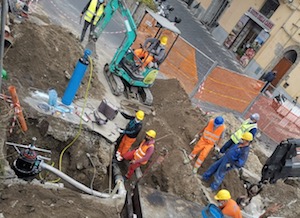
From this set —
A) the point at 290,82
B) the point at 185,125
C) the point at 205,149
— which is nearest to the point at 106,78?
the point at 185,125

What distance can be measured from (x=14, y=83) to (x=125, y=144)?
10.5ft

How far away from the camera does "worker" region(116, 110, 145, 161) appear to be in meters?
8.92

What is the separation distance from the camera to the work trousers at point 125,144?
919 centimetres

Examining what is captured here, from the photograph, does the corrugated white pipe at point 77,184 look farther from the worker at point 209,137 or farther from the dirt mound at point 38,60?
the worker at point 209,137

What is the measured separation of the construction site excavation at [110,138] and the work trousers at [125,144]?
32 mm

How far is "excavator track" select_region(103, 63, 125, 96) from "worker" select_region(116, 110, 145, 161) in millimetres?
2104

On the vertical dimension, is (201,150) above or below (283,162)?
below

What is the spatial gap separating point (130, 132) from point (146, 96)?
312cm

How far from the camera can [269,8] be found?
2480cm

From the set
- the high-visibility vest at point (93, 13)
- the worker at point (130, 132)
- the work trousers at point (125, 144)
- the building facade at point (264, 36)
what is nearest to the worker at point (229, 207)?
the worker at point (130, 132)

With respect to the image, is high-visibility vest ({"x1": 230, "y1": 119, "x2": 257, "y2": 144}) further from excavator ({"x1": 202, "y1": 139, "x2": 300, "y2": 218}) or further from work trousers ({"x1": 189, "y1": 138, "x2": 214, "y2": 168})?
excavator ({"x1": 202, "y1": 139, "x2": 300, "y2": 218})

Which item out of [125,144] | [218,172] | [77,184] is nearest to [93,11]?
[125,144]

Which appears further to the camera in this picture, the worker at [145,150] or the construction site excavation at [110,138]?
the worker at [145,150]

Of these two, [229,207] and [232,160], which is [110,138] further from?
[229,207]
